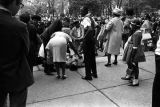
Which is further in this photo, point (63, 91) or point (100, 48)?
point (100, 48)

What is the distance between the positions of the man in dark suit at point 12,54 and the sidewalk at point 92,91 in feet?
5.88

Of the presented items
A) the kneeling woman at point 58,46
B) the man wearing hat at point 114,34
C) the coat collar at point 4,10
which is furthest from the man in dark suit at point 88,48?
the coat collar at point 4,10

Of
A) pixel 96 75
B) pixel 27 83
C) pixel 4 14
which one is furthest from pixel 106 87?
pixel 4 14

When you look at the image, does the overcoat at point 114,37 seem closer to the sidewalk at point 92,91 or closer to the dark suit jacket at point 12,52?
the sidewalk at point 92,91

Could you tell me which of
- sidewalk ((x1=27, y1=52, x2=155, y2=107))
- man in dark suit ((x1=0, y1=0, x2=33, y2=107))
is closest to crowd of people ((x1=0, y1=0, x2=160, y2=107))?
man in dark suit ((x1=0, y1=0, x2=33, y2=107))

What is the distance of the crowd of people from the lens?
222 cm

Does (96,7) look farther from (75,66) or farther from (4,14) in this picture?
(4,14)

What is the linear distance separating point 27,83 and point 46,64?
139 inches

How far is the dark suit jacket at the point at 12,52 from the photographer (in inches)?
85.3

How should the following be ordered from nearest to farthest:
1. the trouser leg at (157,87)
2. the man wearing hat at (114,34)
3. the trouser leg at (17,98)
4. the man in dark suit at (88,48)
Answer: the trouser leg at (17,98) < the trouser leg at (157,87) < the man in dark suit at (88,48) < the man wearing hat at (114,34)

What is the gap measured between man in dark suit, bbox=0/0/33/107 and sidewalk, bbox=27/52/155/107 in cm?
179

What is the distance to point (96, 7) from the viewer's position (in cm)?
2473

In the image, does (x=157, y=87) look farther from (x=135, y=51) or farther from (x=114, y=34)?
(x=114, y=34)

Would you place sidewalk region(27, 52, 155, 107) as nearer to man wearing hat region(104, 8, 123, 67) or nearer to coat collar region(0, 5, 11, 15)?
man wearing hat region(104, 8, 123, 67)
